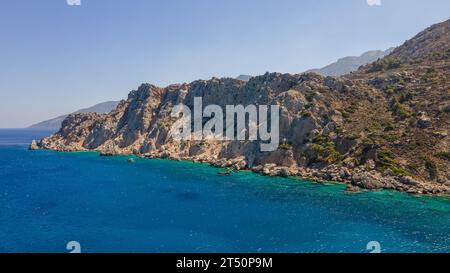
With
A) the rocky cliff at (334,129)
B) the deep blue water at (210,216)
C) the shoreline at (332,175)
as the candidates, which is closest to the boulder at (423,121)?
the rocky cliff at (334,129)

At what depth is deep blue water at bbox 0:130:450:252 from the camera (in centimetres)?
4431

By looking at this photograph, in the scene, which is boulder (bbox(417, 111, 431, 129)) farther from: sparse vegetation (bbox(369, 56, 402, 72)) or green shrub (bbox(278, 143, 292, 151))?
sparse vegetation (bbox(369, 56, 402, 72))

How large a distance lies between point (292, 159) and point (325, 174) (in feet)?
50.3

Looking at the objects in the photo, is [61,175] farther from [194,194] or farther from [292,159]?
[292,159]

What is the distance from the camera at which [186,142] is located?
147 meters

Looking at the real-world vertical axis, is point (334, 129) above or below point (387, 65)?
below

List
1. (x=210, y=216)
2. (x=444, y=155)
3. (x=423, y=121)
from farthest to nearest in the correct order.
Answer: (x=423, y=121), (x=444, y=155), (x=210, y=216)

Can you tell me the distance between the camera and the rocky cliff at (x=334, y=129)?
85875mm

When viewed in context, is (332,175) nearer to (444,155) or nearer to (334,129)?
(334,129)

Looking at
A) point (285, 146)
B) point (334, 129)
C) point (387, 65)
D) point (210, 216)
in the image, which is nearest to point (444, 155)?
point (334, 129)

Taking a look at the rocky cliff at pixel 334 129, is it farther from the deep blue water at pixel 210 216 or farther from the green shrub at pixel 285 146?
the deep blue water at pixel 210 216

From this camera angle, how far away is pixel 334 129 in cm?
10731

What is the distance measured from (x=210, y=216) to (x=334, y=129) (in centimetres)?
6436

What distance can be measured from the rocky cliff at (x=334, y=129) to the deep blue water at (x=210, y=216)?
13068 millimetres
